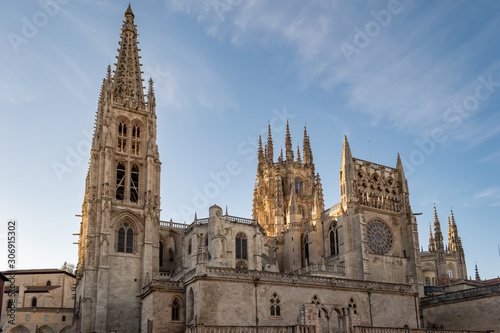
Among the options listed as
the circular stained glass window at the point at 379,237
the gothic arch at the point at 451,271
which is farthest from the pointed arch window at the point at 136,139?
the gothic arch at the point at 451,271

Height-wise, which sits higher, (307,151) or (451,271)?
(307,151)

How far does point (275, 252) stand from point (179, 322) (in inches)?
1133

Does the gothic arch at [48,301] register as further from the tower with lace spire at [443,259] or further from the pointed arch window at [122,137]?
the tower with lace spire at [443,259]

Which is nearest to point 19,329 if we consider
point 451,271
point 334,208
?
point 334,208

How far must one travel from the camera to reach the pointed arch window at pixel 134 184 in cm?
5123

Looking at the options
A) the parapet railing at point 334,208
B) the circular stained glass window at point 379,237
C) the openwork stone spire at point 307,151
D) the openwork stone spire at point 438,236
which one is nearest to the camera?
the circular stained glass window at point 379,237

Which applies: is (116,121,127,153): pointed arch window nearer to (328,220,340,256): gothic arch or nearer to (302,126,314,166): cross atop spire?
(328,220,340,256): gothic arch

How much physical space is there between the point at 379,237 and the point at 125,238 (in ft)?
87.8

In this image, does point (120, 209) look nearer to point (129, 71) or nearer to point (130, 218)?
point (130, 218)

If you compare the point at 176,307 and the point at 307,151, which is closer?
the point at 176,307

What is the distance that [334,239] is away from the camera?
5712 cm

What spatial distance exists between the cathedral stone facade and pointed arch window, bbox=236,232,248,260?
4.3 inches

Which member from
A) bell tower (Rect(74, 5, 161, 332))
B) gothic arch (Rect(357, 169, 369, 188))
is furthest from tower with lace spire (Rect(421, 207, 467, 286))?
bell tower (Rect(74, 5, 161, 332))

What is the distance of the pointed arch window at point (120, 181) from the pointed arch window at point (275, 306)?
843 inches
